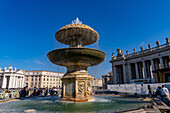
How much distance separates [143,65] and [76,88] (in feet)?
121

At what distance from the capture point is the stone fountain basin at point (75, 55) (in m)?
7.66

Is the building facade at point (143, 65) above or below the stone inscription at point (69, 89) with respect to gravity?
above

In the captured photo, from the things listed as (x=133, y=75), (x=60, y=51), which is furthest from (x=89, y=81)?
(x=133, y=75)

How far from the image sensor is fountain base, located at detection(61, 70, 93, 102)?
8102 millimetres

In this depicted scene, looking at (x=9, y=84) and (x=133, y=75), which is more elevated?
(x=133, y=75)

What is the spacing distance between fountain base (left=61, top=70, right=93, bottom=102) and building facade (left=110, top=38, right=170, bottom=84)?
25481 mm

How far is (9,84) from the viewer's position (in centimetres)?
7062

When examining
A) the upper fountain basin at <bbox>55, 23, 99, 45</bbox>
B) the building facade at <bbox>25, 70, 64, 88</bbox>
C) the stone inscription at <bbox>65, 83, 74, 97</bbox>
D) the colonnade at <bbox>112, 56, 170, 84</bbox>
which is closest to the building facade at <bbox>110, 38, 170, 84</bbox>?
the colonnade at <bbox>112, 56, 170, 84</bbox>

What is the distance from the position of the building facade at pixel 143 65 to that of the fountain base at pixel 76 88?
25.5 metres

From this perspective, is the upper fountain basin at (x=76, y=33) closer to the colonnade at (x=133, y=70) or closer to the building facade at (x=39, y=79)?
the colonnade at (x=133, y=70)

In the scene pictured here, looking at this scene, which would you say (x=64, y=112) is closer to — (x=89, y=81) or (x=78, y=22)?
(x=89, y=81)

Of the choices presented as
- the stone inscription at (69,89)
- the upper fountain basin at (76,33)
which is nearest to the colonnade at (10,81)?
the upper fountain basin at (76,33)

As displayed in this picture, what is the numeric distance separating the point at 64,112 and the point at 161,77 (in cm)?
2933

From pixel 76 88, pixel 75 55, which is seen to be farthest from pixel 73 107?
pixel 75 55
